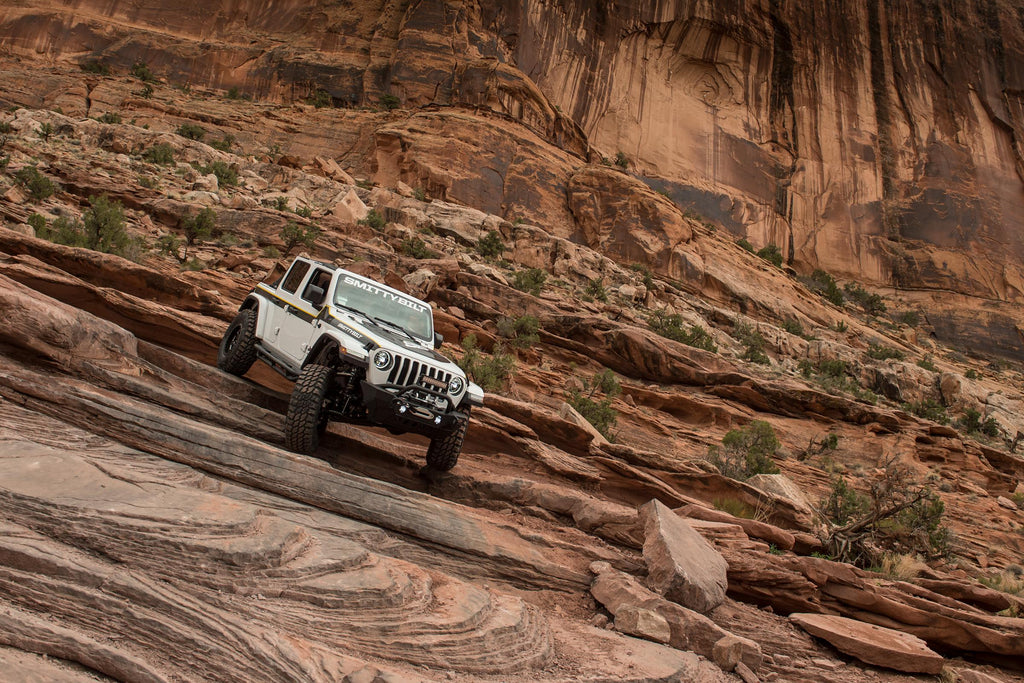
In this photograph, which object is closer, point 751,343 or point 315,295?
point 315,295

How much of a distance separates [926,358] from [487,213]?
24.7 metres

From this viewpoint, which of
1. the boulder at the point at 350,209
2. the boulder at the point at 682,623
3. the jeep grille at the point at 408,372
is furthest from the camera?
the boulder at the point at 350,209

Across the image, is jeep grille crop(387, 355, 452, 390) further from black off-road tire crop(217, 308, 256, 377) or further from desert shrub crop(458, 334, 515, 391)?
desert shrub crop(458, 334, 515, 391)

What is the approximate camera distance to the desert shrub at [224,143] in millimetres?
33447

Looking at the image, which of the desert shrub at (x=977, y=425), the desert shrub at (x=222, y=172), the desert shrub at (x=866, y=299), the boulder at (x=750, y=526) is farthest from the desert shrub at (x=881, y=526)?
the desert shrub at (x=866, y=299)

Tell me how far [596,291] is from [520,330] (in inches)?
358

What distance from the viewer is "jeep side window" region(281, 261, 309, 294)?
7.96 m

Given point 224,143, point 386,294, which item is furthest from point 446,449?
point 224,143

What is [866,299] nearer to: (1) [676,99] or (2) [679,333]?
(1) [676,99]

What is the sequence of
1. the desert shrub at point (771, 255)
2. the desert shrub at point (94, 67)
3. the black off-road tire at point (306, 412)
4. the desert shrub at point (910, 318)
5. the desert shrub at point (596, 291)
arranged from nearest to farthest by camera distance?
the black off-road tire at point (306, 412), the desert shrub at point (596, 291), the desert shrub at point (94, 67), the desert shrub at point (771, 255), the desert shrub at point (910, 318)

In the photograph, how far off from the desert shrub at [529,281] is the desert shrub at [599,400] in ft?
16.9

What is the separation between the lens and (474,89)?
130ft

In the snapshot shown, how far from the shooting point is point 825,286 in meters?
44.7

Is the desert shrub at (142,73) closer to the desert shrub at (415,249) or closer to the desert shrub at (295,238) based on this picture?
the desert shrub at (415,249)
